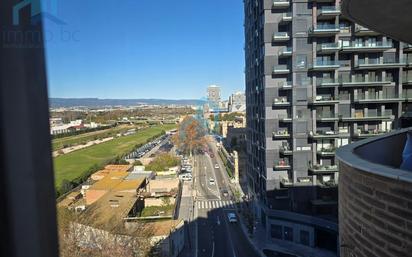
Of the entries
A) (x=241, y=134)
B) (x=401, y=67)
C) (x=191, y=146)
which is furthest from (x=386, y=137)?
(x=191, y=146)

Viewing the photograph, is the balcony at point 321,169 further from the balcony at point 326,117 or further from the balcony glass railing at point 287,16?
the balcony glass railing at point 287,16

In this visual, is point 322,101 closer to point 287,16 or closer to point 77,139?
point 287,16

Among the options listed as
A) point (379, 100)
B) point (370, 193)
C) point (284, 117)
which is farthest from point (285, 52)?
point (370, 193)

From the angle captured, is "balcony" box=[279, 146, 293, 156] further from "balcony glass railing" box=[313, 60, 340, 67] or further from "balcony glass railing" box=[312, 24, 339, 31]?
"balcony glass railing" box=[312, 24, 339, 31]

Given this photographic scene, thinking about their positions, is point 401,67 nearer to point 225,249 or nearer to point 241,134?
point 225,249

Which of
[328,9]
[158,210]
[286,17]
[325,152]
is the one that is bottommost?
[158,210]

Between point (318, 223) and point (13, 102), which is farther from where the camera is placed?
point (318, 223)
